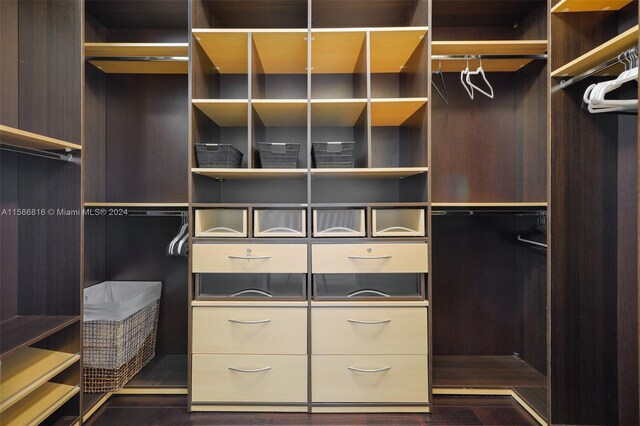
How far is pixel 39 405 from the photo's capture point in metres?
1.58

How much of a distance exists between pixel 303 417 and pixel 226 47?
2.00 metres

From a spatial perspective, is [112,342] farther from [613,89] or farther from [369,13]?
[613,89]

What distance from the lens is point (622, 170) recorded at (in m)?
1.65

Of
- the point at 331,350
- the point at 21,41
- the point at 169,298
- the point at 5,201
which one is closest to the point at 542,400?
the point at 331,350

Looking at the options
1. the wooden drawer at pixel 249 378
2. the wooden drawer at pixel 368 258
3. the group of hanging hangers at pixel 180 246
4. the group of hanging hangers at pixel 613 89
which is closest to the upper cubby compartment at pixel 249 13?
the group of hanging hangers at pixel 180 246

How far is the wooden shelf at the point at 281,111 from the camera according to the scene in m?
1.87

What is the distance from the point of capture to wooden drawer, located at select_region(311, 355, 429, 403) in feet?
6.05

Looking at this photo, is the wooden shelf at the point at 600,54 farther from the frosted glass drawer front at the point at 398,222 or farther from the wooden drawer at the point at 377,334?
the wooden drawer at the point at 377,334

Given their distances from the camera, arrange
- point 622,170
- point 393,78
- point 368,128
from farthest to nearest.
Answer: point 393,78 → point 368,128 → point 622,170

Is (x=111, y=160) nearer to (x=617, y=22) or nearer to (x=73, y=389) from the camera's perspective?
(x=73, y=389)

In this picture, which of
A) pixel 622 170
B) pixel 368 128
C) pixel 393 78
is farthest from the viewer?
pixel 393 78

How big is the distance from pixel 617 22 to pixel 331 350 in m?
2.08

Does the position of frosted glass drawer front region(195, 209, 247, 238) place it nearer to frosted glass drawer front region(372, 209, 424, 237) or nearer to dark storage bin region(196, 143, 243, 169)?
dark storage bin region(196, 143, 243, 169)

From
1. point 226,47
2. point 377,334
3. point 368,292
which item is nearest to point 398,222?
point 368,292
